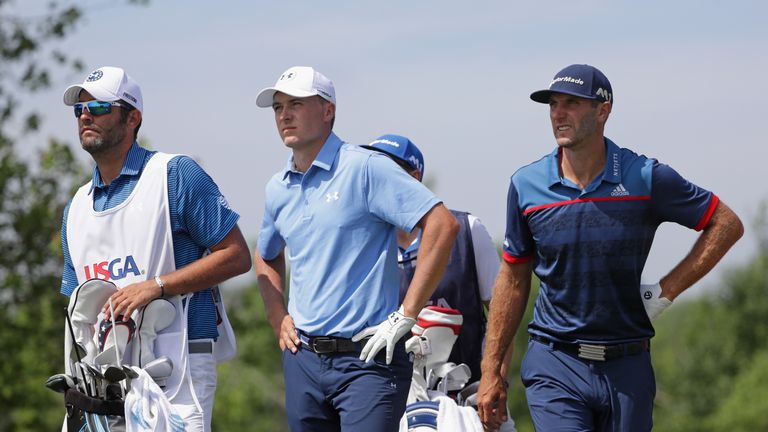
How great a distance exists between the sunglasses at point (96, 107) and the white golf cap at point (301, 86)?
2.55 feet

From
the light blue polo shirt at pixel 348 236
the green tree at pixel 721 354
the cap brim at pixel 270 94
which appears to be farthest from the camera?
the green tree at pixel 721 354

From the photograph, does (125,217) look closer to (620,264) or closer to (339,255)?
(339,255)

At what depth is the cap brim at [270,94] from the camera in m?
6.45

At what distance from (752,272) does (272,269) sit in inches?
2266

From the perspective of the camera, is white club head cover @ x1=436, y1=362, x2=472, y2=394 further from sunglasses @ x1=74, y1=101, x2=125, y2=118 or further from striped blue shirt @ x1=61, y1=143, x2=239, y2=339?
sunglasses @ x1=74, y1=101, x2=125, y2=118

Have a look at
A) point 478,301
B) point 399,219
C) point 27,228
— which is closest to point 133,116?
point 399,219

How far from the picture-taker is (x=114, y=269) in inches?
248

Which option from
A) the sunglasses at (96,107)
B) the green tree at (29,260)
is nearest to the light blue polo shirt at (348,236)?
the sunglasses at (96,107)

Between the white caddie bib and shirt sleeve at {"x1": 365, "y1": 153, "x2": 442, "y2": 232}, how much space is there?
41.1 inches

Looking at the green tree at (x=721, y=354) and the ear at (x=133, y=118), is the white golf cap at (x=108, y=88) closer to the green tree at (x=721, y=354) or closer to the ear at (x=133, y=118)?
the ear at (x=133, y=118)

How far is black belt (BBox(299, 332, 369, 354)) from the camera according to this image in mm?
6168

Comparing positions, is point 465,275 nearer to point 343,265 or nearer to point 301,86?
point 343,265

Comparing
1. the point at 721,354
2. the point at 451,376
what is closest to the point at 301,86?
the point at 451,376

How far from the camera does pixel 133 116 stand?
6.56 metres
